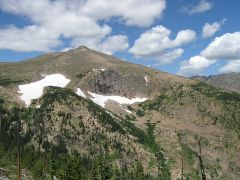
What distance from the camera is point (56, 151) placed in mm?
197250

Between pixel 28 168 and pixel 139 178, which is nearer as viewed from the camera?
pixel 28 168

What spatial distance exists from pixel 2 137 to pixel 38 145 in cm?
1933

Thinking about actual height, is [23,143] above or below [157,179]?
above

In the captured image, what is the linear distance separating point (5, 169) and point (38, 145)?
120 m

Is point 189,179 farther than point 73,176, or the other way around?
point 189,179

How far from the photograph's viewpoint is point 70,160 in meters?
94.9

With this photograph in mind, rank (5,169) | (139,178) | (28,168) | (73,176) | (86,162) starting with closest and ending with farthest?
(5,169) < (73,176) < (28,168) < (139,178) < (86,162)

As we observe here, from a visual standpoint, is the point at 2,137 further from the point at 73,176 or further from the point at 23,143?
the point at 73,176

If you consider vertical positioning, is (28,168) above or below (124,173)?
above

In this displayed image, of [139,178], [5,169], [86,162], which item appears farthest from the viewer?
[86,162]

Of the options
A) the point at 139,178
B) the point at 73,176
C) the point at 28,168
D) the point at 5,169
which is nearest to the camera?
the point at 5,169

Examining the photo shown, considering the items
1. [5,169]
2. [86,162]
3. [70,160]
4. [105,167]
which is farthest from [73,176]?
[86,162]

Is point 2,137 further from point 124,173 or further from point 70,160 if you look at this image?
point 70,160

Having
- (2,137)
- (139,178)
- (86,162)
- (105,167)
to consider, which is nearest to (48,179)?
(105,167)
